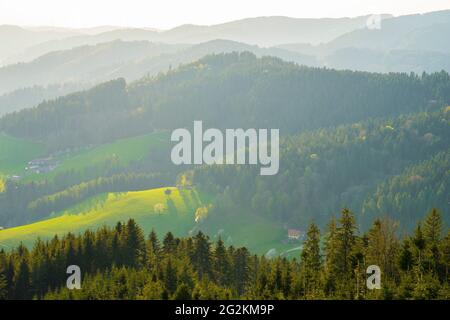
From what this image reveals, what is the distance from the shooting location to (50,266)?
8450 cm

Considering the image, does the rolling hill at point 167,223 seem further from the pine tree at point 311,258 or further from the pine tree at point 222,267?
the pine tree at point 311,258

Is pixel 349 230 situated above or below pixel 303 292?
above

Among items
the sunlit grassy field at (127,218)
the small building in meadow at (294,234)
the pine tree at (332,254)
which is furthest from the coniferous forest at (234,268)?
the sunlit grassy field at (127,218)

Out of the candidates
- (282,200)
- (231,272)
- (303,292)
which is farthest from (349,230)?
(282,200)

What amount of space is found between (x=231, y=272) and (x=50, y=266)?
23.1 metres

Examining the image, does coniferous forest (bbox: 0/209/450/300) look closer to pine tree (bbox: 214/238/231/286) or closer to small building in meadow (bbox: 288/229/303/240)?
pine tree (bbox: 214/238/231/286)

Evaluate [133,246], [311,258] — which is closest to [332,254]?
[311,258]

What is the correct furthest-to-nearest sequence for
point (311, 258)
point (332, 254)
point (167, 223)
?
point (167, 223)
point (311, 258)
point (332, 254)

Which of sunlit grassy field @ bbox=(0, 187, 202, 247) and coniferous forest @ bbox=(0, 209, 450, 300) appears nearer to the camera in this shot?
coniferous forest @ bbox=(0, 209, 450, 300)

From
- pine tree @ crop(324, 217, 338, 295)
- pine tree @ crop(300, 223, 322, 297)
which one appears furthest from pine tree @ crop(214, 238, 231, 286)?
pine tree @ crop(324, 217, 338, 295)

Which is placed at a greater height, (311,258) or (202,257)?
(311,258)

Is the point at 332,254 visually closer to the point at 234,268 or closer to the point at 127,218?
the point at 234,268

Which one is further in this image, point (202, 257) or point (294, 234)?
point (294, 234)
